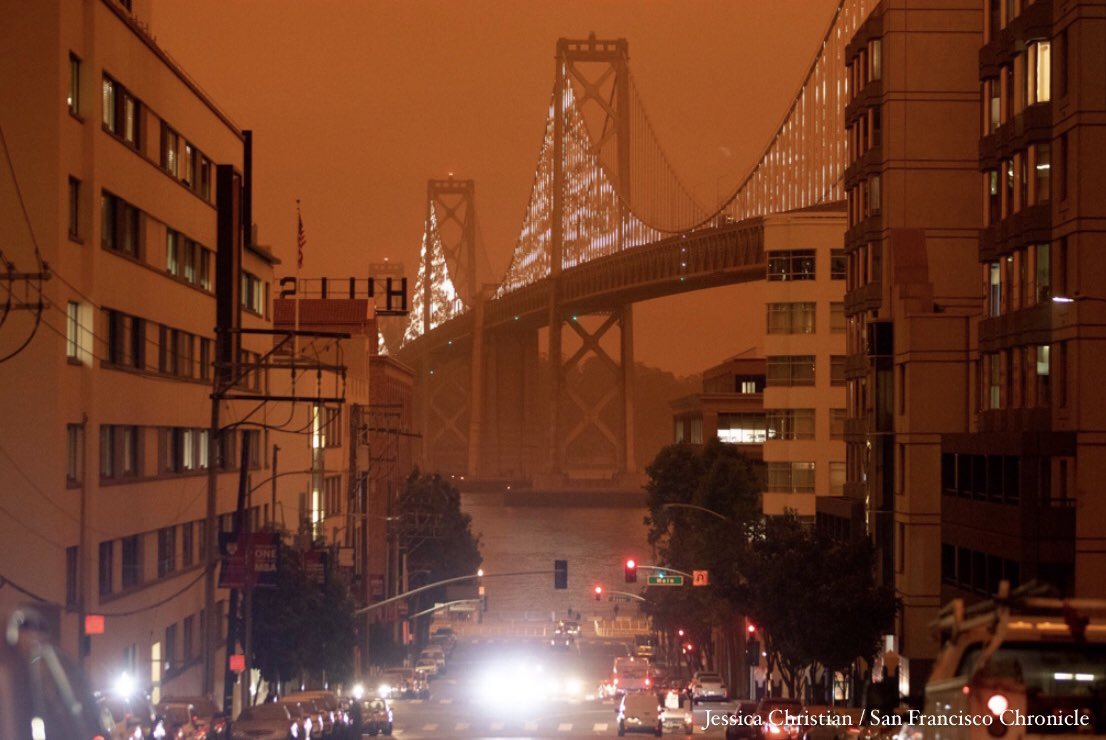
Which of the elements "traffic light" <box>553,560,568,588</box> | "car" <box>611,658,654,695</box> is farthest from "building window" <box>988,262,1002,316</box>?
"traffic light" <box>553,560,568,588</box>

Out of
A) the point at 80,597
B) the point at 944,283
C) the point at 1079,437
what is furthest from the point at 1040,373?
the point at 80,597

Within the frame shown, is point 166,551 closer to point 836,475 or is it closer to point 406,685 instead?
point 406,685

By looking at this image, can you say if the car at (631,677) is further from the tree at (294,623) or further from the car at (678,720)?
the tree at (294,623)

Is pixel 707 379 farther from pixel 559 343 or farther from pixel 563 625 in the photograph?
pixel 563 625

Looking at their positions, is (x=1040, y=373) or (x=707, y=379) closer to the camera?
(x=1040, y=373)

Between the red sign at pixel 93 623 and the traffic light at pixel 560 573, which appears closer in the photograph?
the red sign at pixel 93 623

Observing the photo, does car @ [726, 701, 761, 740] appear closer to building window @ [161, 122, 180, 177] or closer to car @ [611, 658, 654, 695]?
car @ [611, 658, 654, 695]

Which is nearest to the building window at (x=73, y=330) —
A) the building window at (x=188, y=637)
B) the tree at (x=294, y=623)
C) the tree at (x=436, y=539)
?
the tree at (x=294, y=623)
